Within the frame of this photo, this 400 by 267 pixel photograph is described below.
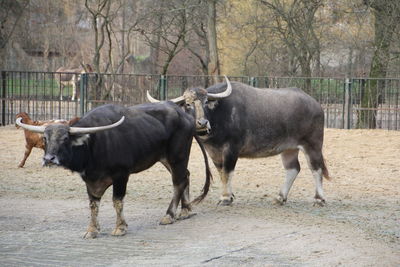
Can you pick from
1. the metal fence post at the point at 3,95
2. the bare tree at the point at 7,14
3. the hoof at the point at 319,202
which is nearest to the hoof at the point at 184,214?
the hoof at the point at 319,202

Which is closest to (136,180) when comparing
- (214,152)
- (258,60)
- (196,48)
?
(214,152)

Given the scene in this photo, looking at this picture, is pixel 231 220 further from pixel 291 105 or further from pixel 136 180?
pixel 136 180

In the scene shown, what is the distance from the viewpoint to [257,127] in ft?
38.2

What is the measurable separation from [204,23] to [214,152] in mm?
18329

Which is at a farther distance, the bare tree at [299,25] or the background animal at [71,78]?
the bare tree at [299,25]

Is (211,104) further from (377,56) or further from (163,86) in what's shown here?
(377,56)

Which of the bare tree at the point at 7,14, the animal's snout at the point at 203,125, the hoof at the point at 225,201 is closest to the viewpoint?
the animal's snout at the point at 203,125

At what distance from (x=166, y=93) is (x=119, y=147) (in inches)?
549

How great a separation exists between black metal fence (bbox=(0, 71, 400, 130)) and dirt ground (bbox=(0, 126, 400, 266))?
6.81m

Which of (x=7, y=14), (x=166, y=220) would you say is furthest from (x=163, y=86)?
(x=166, y=220)

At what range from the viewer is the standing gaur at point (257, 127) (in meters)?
11.3

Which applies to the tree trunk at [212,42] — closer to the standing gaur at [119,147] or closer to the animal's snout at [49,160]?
the standing gaur at [119,147]

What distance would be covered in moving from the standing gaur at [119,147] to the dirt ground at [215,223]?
0.48m

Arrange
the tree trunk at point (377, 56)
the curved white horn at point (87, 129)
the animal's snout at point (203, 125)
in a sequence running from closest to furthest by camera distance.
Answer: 1. the curved white horn at point (87, 129)
2. the animal's snout at point (203, 125)
3. the tree trunk at point (377, 56)
